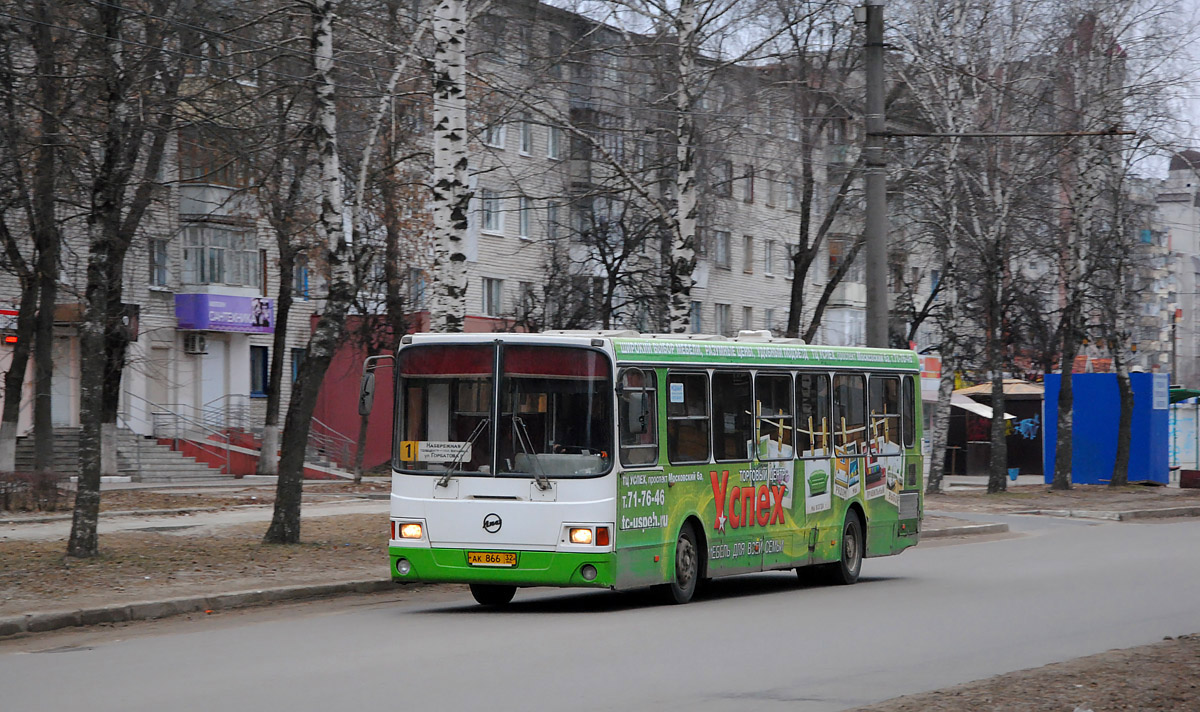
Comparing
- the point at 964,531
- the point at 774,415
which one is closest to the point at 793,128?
the point at 964,531

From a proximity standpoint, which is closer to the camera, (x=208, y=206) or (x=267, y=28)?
(x=267, y=28)

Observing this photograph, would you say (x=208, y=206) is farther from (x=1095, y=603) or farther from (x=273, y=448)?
(x=1095, y=603)

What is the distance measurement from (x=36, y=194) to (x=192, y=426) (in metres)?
24.7

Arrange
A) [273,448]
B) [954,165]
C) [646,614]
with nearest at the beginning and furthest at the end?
[646,614], [954,165], [273,448]

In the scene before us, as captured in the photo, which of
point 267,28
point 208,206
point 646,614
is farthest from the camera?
point 208,206

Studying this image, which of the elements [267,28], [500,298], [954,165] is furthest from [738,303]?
[267,28]

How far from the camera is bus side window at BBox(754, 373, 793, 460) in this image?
17000 mm

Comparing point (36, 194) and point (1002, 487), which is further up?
point (36, 194)

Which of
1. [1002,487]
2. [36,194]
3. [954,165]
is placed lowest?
[1002,487]

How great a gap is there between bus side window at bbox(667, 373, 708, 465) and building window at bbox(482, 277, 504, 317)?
4061cm

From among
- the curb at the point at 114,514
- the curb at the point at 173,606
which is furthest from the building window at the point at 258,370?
the curb at the point at 173,606

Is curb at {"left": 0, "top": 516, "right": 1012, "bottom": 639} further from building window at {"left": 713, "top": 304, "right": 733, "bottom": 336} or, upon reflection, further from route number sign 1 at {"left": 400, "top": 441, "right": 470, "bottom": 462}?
building window at {"left": 713, "top": 304, "right": 733, "bottom": 336}

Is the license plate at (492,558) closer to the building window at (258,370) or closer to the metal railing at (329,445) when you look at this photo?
the metal railing at (329,445)

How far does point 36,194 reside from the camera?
73.3 ft
